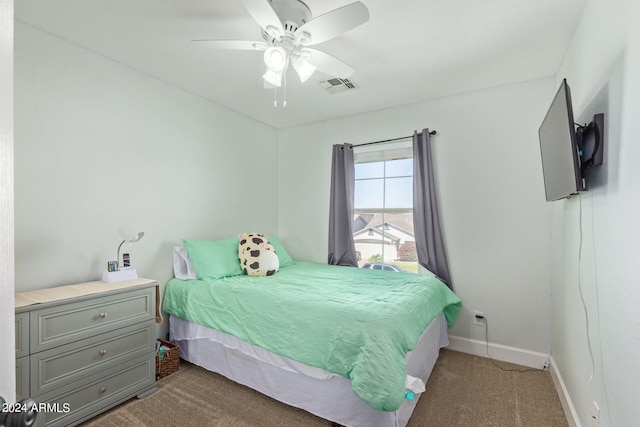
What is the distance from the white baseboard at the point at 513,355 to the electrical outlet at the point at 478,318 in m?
0.17

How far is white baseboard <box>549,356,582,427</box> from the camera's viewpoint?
1.76 metres

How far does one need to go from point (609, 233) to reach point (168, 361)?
2.91 metres

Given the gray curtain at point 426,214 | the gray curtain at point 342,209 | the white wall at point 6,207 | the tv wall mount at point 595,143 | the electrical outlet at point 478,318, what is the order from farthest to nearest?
the gray curtain at point 342,209
the gray curtain at point 426,214
the electrical outlet at point 478,318
the tv wall mount at point 595,143
the white wall at point 6,207

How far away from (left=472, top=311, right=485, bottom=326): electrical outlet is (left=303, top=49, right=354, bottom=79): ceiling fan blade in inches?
97.0

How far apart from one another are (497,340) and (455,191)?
1443 mm

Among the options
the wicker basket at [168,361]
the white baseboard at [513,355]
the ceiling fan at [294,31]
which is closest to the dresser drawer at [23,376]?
the wicker basket at [168,361]

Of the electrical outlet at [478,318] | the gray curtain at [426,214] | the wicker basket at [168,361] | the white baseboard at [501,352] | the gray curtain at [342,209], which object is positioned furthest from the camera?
the gray curtain at [342,209]

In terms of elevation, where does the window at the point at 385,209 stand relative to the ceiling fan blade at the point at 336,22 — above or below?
below

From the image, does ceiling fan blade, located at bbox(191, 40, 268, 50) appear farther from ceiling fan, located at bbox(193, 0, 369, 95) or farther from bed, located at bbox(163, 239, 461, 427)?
bed, located at bbox(163, 239, 461, 427)

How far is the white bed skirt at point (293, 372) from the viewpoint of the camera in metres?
1.73

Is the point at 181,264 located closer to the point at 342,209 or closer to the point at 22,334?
the point at 22,334

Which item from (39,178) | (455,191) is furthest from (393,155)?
(39,178)

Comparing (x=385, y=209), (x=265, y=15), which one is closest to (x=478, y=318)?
(x=385, y=209)

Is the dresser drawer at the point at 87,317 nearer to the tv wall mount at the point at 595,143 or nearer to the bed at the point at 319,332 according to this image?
the bed at the point at 319,332
